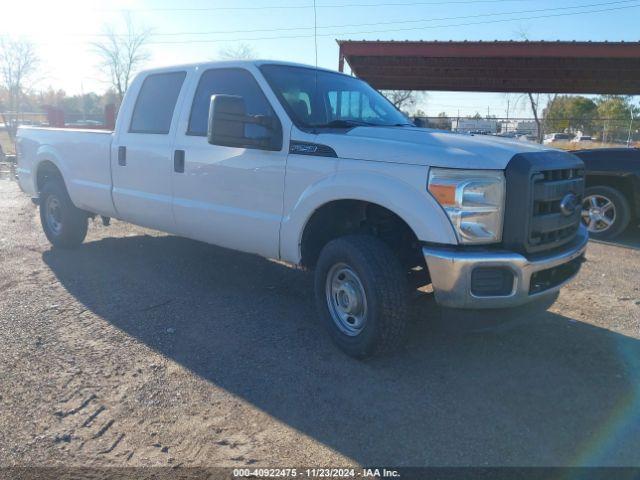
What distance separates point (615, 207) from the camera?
7641mm

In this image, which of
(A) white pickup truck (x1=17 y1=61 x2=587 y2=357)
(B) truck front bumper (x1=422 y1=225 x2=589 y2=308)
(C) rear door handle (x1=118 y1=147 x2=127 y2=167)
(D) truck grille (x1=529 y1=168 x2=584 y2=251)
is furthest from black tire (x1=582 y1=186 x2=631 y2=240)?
(C) rear door handle (x1=118 y1=147 x2=127 y2=167)

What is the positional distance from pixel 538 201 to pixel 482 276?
0.62 metres

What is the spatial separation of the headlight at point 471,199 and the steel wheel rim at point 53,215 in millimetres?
5336

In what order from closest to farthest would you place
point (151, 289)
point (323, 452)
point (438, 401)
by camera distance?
point (323, 452) → point (438, 401) → point (151, 289)

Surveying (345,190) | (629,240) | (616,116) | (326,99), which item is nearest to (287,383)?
(345,190)

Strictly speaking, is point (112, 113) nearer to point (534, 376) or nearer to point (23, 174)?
point (23, 174)

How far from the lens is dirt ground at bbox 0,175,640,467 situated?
285 centimetres

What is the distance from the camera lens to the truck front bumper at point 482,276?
324cm

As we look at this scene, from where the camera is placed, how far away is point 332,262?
12.8 ft

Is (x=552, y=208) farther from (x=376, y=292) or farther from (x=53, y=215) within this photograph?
(x=53, y=215)

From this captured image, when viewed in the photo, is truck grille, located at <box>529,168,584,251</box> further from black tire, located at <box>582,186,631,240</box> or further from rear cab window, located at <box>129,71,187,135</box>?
black tire, located at <box>582,186,631,240</box>

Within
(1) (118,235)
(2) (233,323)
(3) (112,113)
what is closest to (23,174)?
(1) (118,235)

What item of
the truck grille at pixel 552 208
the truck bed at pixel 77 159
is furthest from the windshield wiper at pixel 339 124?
the truck bed at pixel 77 159

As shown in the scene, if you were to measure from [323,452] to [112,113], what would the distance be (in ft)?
28.0
